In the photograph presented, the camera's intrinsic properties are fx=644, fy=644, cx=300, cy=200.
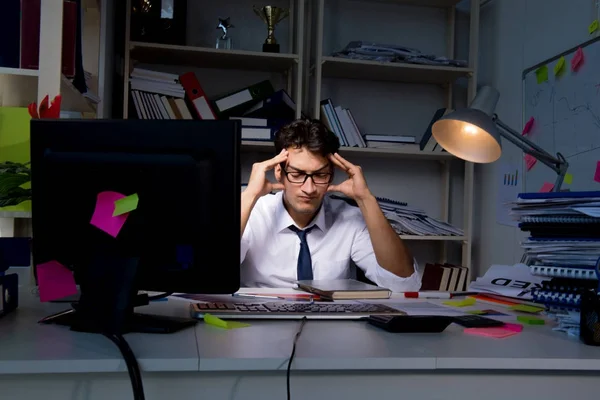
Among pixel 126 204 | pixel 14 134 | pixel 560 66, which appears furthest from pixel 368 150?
pixel 126 204

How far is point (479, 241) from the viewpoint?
3.45m

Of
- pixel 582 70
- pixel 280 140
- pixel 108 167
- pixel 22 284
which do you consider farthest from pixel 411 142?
pixel 108 167

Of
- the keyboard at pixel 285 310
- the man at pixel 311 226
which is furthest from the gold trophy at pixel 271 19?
the keyboard at pixel 285 310

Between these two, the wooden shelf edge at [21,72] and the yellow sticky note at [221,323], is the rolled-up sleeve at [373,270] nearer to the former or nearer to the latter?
the yellow sticky note at [221,323]

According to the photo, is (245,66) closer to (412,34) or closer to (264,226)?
(412,34)

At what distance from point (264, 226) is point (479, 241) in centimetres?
161

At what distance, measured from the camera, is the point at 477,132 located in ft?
6.12

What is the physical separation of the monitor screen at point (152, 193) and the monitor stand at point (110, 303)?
17 millimetres

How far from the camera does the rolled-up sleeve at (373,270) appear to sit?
2094mm

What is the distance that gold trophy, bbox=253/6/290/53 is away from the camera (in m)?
3.13

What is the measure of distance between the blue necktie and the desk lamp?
59cm

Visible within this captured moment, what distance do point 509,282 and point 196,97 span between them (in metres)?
1.80

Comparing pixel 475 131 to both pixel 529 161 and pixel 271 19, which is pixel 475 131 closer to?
pixel 529 161

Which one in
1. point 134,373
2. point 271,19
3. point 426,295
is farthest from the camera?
point 271,19
